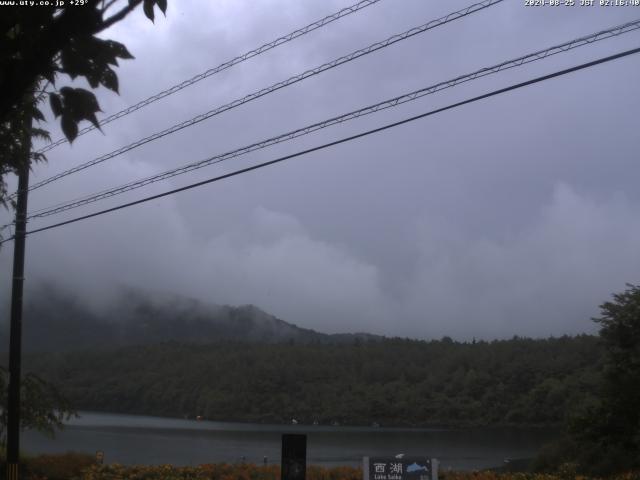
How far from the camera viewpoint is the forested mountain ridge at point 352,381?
1495 inches

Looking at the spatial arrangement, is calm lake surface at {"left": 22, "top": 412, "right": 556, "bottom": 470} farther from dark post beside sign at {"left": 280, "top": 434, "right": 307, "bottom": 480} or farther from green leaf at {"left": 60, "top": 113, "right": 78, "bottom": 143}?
green leaf at {"left": 60, "top": 113, "right": 78, "bottom": 143}

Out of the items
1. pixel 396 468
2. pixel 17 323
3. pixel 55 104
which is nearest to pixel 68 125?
pixel 55 104

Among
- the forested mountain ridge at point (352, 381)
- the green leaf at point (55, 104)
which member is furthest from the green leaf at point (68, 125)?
the forested mountain ridge at point (352, 381)

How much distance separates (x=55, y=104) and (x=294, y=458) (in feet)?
17.6

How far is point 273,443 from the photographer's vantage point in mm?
31375

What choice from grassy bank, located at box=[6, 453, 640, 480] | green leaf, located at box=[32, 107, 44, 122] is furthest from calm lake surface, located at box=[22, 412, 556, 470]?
green leaf, located at box=[32, 107, 44, 122]

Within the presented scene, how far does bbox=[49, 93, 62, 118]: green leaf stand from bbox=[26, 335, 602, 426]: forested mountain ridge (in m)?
31.2

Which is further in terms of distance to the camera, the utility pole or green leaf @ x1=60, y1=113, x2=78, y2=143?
the utility pole

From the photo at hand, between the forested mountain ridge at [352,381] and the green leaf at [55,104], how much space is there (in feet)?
102

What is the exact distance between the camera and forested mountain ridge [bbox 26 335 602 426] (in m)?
38.0

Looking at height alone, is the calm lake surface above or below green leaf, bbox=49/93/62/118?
below

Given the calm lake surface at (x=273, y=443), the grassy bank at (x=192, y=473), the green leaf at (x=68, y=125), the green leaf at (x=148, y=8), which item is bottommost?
the calm lake surface at (x=273, y=443)

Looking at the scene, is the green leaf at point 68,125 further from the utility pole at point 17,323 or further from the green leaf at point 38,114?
the utility pole at point 17,323

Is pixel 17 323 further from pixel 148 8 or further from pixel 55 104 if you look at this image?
pixel 148 8
